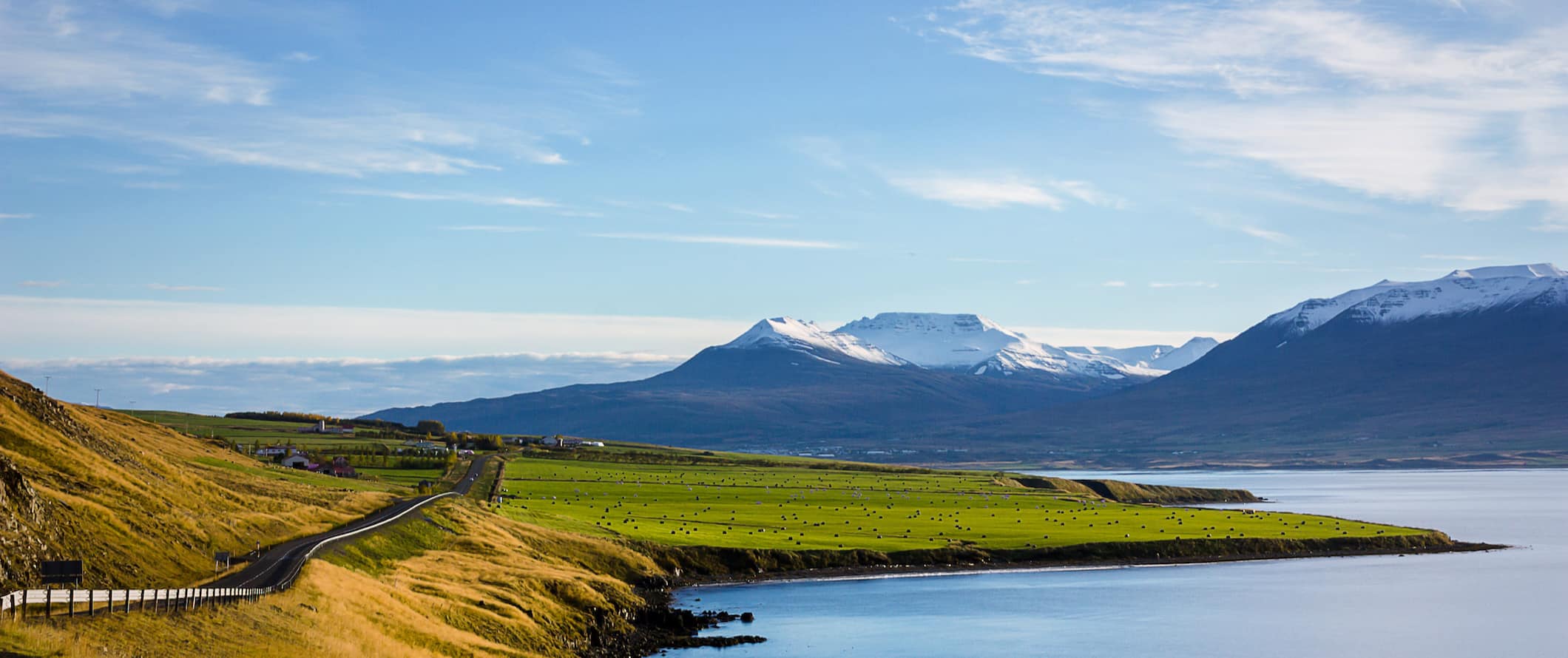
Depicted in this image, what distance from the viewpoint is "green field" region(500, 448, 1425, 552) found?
361ft

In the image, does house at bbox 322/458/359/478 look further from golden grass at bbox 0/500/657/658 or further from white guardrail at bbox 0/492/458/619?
white guardrail at bbox 0/492/458/619

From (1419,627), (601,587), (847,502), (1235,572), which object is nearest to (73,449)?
(601,587)

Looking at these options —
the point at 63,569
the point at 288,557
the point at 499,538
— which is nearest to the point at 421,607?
the point at 288,557

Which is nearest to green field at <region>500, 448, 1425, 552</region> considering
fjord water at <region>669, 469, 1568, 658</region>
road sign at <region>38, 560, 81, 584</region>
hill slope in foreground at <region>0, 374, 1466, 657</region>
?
hill slope in foreground at <region>0, 374, 1466, 657</region>

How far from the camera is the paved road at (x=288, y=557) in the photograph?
166ft

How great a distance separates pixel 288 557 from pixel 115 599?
926 inches

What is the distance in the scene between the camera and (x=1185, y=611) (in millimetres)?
85125

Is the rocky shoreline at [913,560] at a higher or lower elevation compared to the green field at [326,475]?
lower

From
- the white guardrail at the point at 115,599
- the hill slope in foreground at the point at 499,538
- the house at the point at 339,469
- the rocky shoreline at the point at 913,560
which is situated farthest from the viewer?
the house at the point at 339,469

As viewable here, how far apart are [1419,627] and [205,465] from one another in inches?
3265

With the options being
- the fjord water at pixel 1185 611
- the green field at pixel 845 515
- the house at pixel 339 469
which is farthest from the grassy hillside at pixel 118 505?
the house at pixel 339 469

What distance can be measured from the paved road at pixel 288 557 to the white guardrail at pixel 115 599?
3.80 metres

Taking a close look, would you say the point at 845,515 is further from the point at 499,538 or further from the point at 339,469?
the point at 339,469

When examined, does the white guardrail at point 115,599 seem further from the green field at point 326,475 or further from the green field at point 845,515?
the green field at point 326,475
